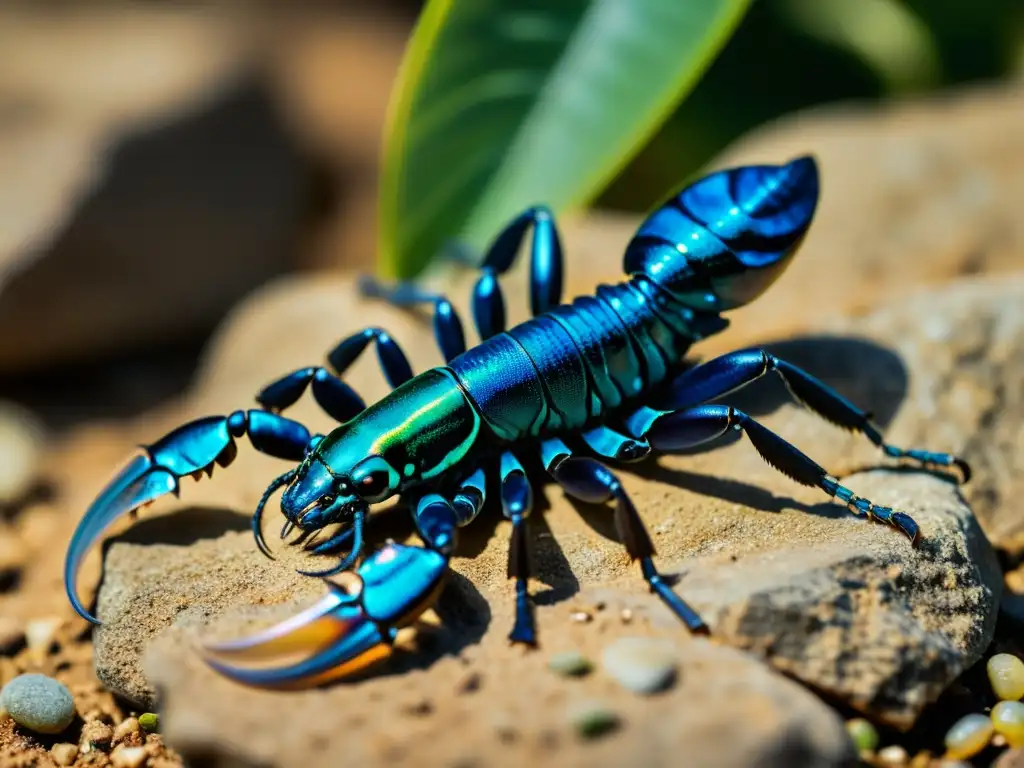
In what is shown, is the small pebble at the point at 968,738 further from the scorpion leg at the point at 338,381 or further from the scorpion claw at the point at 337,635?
the scorpion leg at the point at 338,381

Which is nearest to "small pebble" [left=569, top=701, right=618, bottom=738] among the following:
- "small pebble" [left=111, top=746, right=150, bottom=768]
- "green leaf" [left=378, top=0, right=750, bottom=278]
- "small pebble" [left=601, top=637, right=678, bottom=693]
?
"small pebble" [left=601, top=637, right=678, bottom=693]

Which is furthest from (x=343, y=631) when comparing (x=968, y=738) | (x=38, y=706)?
(x=968, y=738)

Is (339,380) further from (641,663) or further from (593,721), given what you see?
(593,721)

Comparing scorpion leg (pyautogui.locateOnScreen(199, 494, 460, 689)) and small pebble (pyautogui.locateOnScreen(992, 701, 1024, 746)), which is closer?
scorpion leg (pyautogui.locateOnScreen(199, 494, 460, 689))

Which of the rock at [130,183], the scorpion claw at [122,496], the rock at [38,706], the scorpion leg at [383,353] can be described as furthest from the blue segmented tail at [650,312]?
the rock at [130,183]

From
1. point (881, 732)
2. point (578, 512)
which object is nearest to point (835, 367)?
point (578, 512)

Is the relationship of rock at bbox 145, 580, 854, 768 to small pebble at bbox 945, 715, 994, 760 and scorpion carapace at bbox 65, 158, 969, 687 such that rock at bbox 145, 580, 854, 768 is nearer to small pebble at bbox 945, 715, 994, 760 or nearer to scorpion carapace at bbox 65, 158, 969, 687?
scorpion carapace at bbox 65, 158, 969, 687

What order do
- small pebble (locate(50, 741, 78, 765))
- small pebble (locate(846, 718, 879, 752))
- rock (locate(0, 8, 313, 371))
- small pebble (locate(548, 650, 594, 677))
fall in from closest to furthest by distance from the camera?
small pebble (locate(548, 650, 594, 677)), small pebble (locate(846, 718, 879, 752)), small pebble (locate(50, 741, 78, 765)), rock (locate(0, 8, 313, 371))
